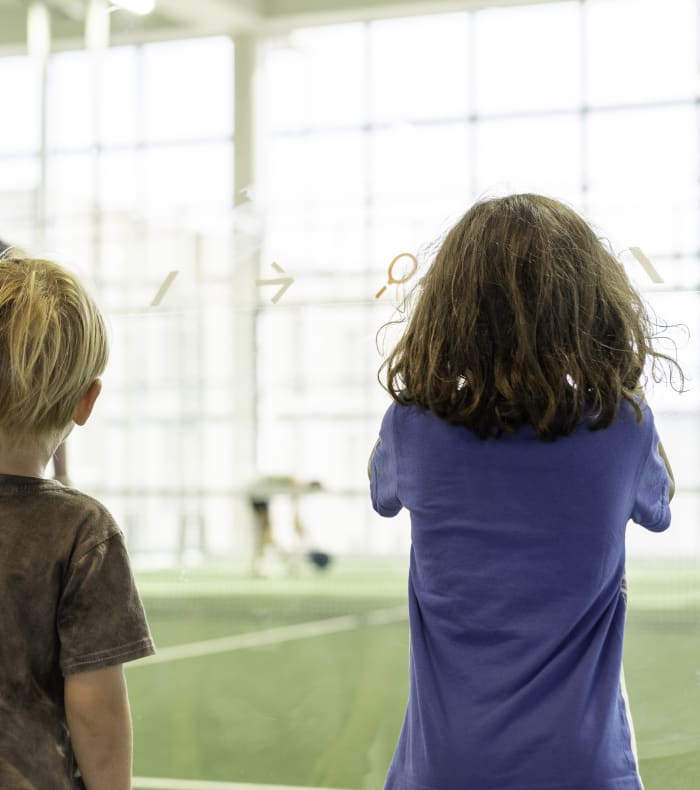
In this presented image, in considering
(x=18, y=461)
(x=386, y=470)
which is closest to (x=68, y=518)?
(x=18, y=461)

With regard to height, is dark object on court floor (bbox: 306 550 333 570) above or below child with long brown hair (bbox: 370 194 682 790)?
below

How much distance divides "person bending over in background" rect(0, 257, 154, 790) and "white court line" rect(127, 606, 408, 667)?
1.67m

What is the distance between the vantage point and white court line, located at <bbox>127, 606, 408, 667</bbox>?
3.24m

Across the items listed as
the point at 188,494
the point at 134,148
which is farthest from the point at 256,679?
the point at 134,148

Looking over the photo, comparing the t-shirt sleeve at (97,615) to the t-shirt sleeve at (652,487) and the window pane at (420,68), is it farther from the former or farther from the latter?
the window pane at (420,68)

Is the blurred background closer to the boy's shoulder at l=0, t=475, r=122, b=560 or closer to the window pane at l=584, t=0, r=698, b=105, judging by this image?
the window pane at l=584, t=0, r=698, b=105

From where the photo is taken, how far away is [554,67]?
9.96 feet

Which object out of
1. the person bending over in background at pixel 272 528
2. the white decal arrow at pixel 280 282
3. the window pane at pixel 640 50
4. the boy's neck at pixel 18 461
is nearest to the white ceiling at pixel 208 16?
the window pane at pixel 640 50

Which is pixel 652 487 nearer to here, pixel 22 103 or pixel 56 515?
pixel 56 515

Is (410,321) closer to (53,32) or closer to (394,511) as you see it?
(394,511)

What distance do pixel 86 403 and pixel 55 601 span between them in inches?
10.6

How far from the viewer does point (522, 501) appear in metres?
1.58

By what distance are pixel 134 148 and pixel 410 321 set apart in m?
2.04

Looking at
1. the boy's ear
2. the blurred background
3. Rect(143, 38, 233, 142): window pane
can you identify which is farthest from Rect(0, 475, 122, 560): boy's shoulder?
Rect(143, 38, 233, 142): window pane
